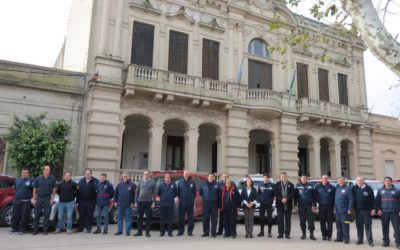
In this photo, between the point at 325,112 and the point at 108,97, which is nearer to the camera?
the point at 108,97

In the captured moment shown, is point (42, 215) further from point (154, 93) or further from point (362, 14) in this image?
point (362, 14)

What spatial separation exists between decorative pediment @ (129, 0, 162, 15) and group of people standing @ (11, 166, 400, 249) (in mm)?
11087

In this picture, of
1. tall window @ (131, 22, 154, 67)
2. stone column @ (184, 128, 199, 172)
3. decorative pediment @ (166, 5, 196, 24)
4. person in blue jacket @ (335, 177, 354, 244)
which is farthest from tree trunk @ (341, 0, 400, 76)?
decorative pediment @ (166, 5, 196, 24)

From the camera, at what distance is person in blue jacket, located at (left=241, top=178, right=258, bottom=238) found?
10750mm

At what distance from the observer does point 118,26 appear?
18141 mm

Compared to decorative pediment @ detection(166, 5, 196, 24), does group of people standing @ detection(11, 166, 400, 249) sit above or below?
below

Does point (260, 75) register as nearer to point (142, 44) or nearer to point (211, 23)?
point (211, 23)

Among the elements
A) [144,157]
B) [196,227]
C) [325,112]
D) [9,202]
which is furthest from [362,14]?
[325,112]

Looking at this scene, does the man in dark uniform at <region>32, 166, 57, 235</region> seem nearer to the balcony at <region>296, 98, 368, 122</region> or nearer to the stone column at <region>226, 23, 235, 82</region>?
the stone column at <region>226, 23, 235, 82</region>

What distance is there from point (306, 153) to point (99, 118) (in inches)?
631

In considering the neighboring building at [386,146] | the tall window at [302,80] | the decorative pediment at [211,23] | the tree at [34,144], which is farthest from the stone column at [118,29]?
the neighboring building at [386,146]

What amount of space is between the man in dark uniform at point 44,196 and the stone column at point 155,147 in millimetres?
7303

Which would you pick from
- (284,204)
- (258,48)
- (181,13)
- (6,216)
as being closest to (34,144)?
(6,216)

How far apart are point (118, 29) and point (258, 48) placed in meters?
9.21
